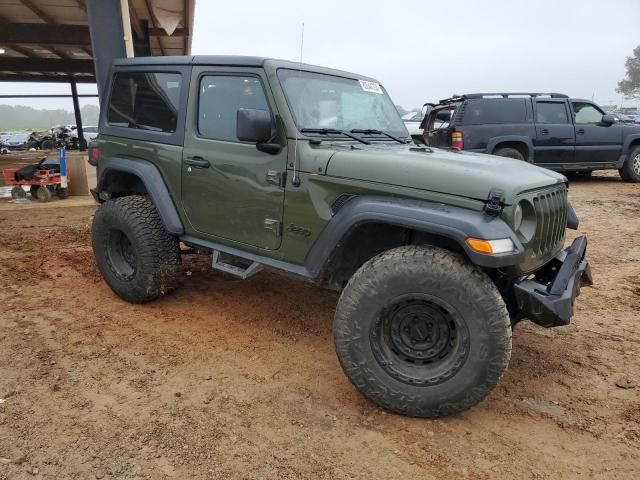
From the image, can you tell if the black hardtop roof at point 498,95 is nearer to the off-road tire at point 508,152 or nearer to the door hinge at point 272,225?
the off-road tire at point 508,152

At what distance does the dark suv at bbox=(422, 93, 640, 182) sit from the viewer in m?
9.49

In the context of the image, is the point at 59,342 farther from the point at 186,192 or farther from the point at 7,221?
the point at 7,221

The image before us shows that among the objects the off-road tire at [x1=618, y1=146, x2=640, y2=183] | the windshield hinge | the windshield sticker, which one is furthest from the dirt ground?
the off-road tire at [x1=618, y1=146, x2=640, y2=183]

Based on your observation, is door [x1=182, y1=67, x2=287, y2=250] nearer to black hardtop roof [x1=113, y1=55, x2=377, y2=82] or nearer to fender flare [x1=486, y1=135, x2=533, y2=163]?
black hardtop roof [x1=113, y1=55, x2=377, y2=82]

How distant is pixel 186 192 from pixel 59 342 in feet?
4.58

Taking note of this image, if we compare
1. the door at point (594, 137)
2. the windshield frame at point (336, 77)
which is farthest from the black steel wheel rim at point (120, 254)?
the door at point (594, 137)

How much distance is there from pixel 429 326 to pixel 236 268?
4.98 feet

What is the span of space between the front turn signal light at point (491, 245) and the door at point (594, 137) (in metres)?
8.80

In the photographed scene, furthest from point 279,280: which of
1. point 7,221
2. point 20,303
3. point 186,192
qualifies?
point 7,221

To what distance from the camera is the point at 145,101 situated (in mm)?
4012

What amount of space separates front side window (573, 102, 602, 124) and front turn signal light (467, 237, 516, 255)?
9.10 metres

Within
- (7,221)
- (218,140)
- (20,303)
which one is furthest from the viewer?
(7,221)

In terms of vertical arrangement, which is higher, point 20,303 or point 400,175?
point 400,175

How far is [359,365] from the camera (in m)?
2.69
